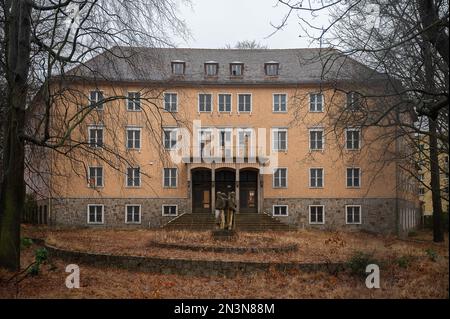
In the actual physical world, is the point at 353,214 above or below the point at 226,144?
below

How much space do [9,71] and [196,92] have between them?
31.2m

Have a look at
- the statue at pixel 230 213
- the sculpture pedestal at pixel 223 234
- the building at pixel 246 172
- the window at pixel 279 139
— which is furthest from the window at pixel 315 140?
the sculpture pedestal at pixel 223 234

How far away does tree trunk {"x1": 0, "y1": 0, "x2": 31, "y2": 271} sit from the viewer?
496 inches

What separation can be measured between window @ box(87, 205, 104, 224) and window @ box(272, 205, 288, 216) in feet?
44.3

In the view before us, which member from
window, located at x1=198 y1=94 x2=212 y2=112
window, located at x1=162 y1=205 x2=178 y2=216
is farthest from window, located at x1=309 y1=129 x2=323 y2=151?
window, located at x1=162 y1=205 x2=178 y2=216

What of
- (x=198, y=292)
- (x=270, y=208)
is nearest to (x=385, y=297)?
(x=198, y=292)

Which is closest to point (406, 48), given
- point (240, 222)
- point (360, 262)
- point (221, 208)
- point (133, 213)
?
point (360, 262)

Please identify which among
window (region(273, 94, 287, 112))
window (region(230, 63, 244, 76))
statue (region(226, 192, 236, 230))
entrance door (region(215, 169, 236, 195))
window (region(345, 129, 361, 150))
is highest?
window (region(230, 63, 244, 76))

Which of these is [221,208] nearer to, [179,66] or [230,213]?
[230,213]

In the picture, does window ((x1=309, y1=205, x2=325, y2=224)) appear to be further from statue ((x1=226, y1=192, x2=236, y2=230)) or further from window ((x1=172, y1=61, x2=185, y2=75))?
statue ((x1=226, y1=192, x2=236, y2=230))

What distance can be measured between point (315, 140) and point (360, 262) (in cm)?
2870

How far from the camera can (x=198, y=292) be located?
13281mm

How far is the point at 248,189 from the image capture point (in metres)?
42.7
